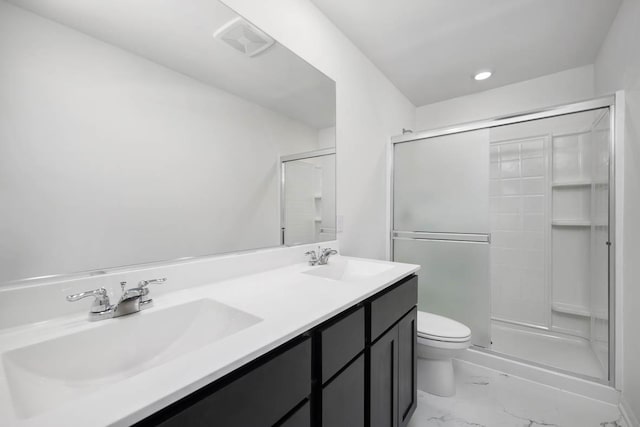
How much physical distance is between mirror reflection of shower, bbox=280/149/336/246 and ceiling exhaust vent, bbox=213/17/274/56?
1.80 ft

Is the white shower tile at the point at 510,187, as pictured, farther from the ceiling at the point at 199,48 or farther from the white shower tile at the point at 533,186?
the ceiling at the point at 199,48

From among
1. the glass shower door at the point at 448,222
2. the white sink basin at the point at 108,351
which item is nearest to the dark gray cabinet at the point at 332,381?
the white sink basin at the point at 108,351

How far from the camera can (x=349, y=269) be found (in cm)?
158

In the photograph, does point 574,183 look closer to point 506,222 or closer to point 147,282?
point 506,222

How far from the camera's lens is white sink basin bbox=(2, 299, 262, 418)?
0.55 meters

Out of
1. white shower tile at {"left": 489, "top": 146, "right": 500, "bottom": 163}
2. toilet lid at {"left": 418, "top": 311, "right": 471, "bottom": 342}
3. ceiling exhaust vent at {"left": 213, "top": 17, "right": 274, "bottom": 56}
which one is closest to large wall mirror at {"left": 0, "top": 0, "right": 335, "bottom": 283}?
ceiling exhaust vent at {"left": 213, "top": 17, "right": 274, "bottom": 56}

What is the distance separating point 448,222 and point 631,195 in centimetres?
100

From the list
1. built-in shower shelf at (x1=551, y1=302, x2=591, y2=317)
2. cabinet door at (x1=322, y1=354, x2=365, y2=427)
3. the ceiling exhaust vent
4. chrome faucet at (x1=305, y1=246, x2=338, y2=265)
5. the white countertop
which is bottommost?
built-in shower shelf at (x1=551, y1=302, x2=591, y2=317)

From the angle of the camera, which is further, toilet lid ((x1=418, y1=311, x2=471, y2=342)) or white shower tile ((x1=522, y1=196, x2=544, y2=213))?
white shower tile ((x1=522, y1=196, x2=544, y2=213))

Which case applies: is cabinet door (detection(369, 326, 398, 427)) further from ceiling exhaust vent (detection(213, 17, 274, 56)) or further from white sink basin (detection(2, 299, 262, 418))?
ceiling exhaust vent (detection(213, 17, 274, 56))

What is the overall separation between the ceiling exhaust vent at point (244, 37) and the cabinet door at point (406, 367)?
4.91 ft

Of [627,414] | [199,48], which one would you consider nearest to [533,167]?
[627,414]

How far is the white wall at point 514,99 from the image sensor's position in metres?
2.33

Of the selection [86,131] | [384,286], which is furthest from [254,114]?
[384,286]
